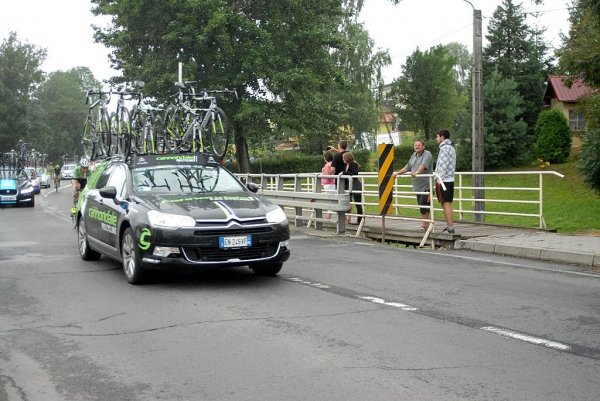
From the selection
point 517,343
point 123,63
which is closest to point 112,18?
point 123,63

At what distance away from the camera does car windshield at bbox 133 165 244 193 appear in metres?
9.59

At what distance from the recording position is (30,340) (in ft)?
20.1

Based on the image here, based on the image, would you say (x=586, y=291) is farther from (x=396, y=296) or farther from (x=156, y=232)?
(x=156, y=232)

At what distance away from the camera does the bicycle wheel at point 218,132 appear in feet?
47.8

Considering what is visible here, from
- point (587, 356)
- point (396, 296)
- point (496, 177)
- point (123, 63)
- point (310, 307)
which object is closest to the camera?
point (587, 356)

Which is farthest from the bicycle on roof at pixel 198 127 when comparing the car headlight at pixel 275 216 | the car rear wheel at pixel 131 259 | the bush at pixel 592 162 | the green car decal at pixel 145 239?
the bush at pixel 592 162

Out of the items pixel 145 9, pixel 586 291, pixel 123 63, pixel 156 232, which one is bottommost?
pixel 586 291

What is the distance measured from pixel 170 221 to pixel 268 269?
5.42ft

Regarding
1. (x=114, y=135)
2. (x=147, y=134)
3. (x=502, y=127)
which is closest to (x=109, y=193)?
(x=147, y=134)

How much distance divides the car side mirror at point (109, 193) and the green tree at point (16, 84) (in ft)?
262

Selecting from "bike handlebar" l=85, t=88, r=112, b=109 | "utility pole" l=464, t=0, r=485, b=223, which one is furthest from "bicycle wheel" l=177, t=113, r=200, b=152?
"utility pole" l=464, t=0, r=485, b=223

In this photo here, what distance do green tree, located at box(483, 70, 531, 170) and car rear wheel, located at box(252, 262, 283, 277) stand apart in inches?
1228

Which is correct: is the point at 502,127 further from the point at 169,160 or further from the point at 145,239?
the point at 145,239

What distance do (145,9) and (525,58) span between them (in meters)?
24.5
